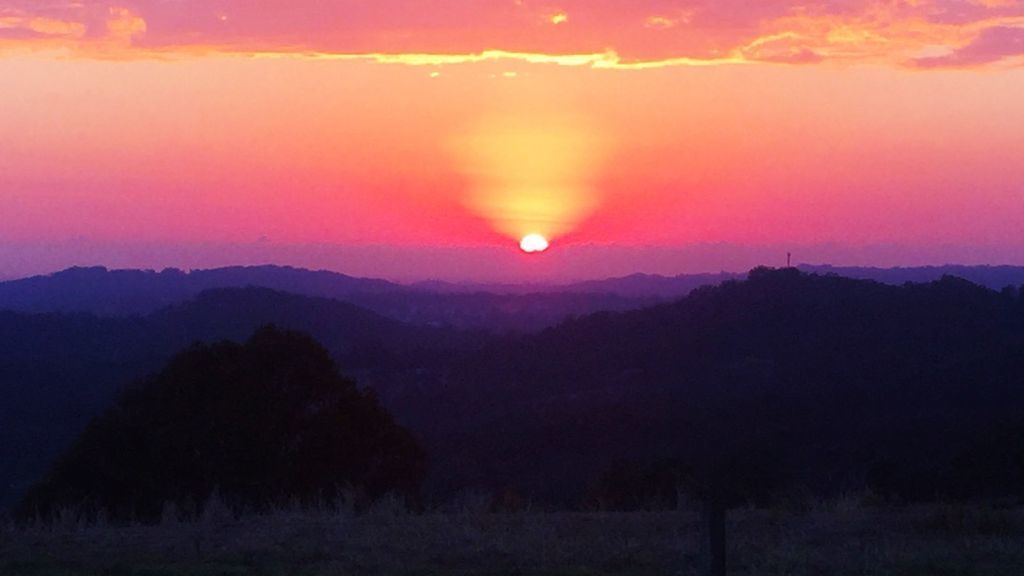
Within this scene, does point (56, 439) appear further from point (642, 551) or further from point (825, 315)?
point (642, 551)

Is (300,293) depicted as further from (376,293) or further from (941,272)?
(941,272)

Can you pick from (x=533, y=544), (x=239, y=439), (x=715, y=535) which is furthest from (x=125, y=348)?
(x=715, y=535)

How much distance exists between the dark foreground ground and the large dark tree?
6671 mm

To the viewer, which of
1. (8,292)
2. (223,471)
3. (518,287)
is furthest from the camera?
(518,287)

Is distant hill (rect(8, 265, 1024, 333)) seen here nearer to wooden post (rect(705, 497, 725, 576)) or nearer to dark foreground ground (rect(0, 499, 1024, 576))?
dark foreground ground (rect(0, 499, 1024, 576))

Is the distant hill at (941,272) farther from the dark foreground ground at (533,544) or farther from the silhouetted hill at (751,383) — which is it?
the dark foreground ground at (533,544)

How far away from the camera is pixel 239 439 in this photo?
66.3 feet

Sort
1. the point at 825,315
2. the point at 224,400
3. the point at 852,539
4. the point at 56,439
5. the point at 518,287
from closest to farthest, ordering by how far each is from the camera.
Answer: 1. the point at 852,539
2. the point at 224,400
3. the point at 56,439
4. the point at 825,315
5. the point at 518,287

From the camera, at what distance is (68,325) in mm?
81312

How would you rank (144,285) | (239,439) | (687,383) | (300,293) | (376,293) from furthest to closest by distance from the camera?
(144,285), (376,293), (300,293), (687,383), (239,439)

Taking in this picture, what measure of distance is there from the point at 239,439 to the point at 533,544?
1046 cm

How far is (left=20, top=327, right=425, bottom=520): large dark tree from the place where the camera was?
19.8 m

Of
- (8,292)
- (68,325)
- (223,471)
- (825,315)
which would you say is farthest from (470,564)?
(8,292)

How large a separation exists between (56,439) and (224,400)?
27.5 metres
